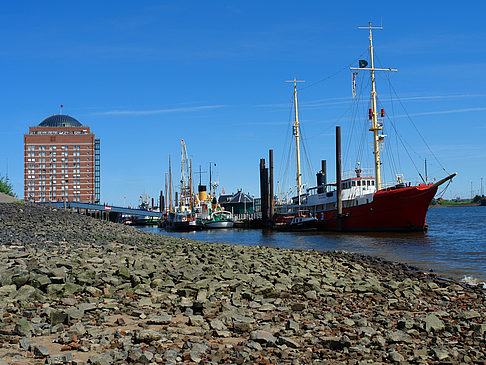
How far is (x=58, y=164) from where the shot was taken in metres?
176

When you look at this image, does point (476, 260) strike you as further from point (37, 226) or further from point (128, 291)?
point (37, 226)

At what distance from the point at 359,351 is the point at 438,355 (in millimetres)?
1223

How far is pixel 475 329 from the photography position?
9125 millimetres

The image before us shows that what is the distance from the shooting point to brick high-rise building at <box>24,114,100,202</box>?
576 ft

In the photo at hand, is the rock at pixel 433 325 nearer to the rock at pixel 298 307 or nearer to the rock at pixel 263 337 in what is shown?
the rock at pixel 298 307

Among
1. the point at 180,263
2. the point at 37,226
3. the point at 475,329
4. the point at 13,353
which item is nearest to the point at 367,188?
the point at 37,226

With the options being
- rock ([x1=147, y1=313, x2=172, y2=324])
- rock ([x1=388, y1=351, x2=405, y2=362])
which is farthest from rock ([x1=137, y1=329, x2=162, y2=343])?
rock ([x1=388, y1=351, x2=405, y2=362])

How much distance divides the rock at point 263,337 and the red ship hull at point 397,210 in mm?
42955

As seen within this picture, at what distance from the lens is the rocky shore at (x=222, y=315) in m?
7.51

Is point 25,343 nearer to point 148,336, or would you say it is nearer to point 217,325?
point 148,336

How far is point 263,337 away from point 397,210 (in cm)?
4417

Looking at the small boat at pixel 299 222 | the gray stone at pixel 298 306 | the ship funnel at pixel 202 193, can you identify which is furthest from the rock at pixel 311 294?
the ship funnel at pixel 202 193

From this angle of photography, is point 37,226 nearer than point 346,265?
No

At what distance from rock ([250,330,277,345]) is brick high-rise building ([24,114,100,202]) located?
178m
